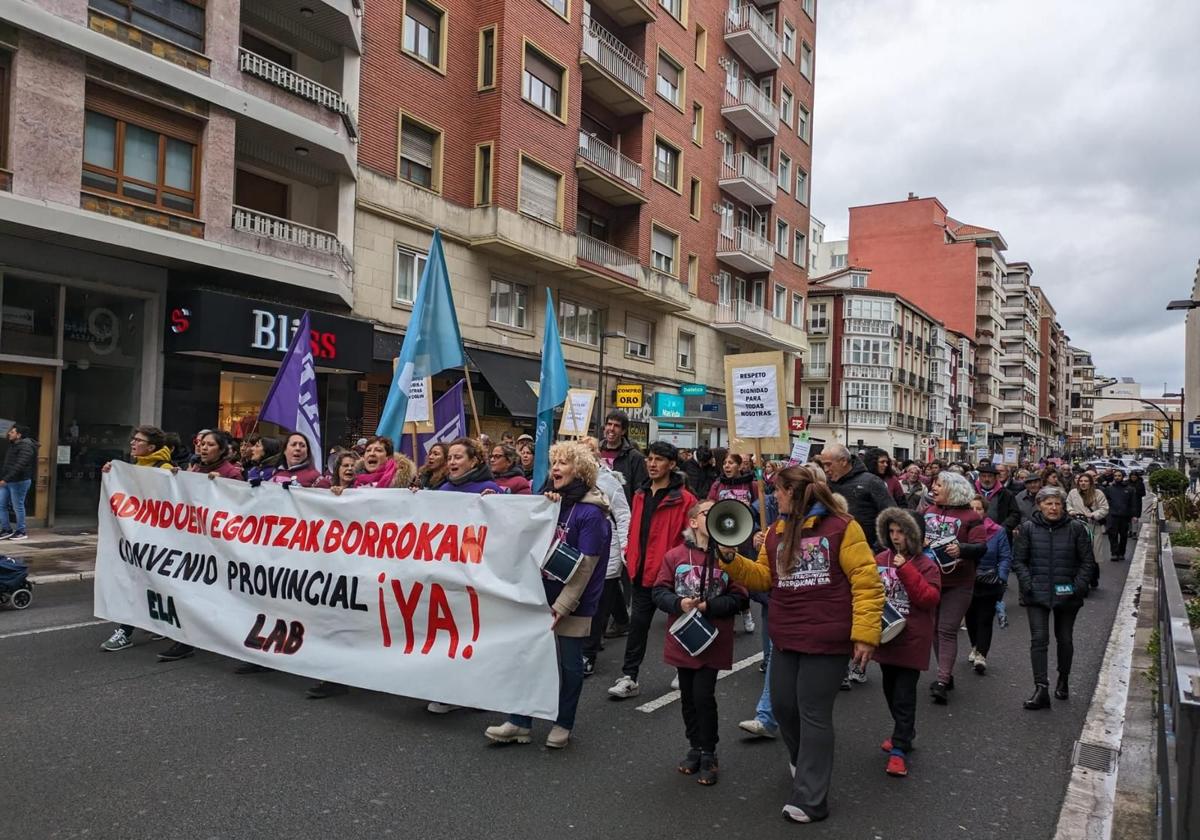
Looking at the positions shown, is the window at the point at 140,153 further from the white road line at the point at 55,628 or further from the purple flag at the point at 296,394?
the white road line at the point at 55,628

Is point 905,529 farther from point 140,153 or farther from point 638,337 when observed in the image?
point 638,337

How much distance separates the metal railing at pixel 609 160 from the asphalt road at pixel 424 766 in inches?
814

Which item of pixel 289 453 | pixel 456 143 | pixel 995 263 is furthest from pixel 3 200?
pixel 995 263

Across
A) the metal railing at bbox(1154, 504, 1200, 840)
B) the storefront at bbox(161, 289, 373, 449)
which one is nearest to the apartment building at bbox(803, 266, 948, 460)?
the storefront at bbox(161, 289, 373, 449)

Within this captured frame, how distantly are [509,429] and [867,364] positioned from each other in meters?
46.4

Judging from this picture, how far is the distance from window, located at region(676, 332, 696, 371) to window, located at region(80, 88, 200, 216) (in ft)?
60.7

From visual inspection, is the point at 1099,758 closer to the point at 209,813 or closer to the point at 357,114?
Answer: the point at 209,813

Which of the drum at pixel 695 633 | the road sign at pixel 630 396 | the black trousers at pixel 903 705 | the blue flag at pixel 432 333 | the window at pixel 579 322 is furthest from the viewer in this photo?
the window at pixel 579 322

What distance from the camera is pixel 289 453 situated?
7.57 meters

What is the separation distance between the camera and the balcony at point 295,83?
51.9 feet

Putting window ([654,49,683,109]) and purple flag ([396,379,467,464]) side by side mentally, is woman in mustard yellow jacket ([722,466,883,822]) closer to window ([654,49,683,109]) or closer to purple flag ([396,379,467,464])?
purple flag ([396,379,467,464])

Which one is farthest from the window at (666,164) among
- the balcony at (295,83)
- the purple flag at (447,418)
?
the purple flag at (447,418)

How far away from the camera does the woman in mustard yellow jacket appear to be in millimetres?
4199

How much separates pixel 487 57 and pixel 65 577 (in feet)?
54.7
